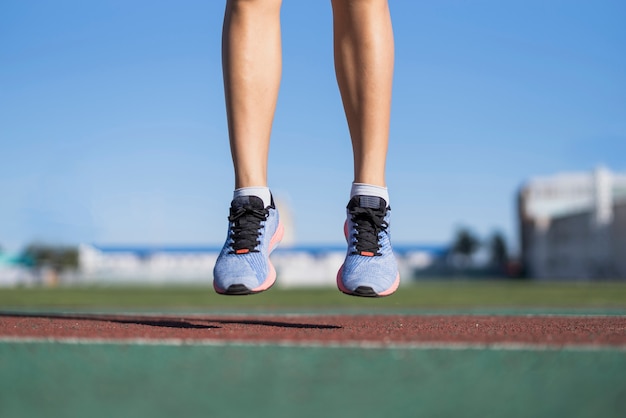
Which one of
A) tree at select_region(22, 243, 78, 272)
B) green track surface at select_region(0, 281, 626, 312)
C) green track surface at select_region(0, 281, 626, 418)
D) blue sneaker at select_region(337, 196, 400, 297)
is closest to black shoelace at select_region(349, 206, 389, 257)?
blue sneaker at select_region(337, 196, 400, 297)

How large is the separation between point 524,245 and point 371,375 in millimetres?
51552

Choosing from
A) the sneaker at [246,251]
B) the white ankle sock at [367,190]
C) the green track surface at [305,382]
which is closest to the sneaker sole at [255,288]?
the sneaker at [246,251]

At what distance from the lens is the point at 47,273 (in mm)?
45531

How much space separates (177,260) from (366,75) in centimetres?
5224

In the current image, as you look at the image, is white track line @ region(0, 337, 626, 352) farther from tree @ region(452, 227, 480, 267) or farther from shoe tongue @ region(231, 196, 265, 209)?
tree @ region(452, 227, 480, 267)

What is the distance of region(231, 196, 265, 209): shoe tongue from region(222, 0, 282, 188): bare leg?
0.04m

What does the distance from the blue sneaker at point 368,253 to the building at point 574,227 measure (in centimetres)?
3541

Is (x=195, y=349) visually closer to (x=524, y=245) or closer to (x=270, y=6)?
(x=270, y=6)

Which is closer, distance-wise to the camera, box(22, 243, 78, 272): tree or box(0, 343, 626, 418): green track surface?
box(0, 343, 626, 418): green track surface

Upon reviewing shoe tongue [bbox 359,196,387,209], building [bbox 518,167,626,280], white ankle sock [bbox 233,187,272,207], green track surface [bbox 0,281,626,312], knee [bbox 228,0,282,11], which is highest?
building [bbox 518,167,626,280]

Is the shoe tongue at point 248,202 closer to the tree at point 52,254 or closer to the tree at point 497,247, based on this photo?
the tree at point 52,254

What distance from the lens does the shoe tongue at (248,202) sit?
5.55 ft

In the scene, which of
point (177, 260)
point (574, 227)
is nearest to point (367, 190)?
point (574, 227)

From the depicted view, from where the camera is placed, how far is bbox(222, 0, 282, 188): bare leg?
1.72 metres
